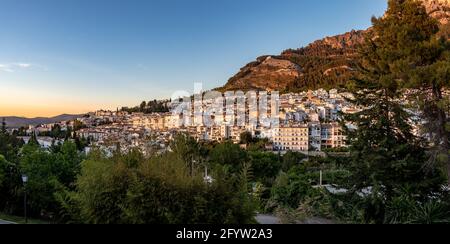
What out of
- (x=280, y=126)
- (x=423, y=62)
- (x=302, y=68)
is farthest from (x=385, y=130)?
(x=302, y=68)

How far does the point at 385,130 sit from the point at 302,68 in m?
137

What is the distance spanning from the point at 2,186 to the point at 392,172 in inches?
442

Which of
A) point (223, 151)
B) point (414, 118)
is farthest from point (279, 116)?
point (414, 118)

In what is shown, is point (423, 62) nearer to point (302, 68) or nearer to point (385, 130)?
point (385, 130)

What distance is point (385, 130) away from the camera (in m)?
9.68

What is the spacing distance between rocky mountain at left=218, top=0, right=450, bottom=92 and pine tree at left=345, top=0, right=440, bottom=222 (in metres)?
101

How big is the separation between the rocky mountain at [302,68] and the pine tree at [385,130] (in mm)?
100554

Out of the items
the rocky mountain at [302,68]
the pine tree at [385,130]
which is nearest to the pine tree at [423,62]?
A: the pine tree at [385,130]

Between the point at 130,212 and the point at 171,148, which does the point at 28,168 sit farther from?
the point at 130,212

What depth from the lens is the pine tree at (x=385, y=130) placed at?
→ 30.0ft

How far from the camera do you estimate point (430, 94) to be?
940 cm

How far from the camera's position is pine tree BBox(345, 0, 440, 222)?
915 centimetres

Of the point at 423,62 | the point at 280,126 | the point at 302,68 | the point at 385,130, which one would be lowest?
the point at 280,126

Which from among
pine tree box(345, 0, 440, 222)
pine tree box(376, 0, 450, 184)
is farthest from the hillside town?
pine tree box(376, 0, 450, 184)
